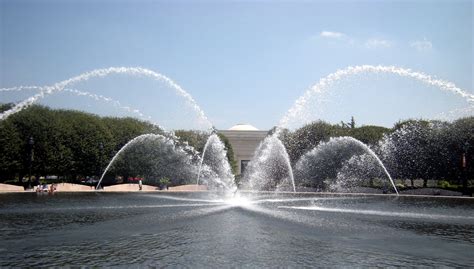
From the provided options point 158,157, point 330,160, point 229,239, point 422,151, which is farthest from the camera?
point 158,157

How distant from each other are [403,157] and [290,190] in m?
16.3

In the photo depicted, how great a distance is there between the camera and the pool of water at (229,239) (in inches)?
527

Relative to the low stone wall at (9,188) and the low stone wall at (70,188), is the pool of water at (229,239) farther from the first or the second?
the low stone wall at (70,188)

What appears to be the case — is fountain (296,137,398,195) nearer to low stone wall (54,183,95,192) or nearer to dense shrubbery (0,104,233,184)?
dense shrubbery (0,104,233,184)

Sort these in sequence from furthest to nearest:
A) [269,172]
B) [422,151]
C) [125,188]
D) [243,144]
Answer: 1. [243,144]
2. [422,151]
3. [269,172]
4. [125,188]

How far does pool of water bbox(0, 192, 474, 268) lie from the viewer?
1338 centimetres

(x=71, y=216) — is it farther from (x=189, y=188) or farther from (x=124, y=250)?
(x=189, y=188)

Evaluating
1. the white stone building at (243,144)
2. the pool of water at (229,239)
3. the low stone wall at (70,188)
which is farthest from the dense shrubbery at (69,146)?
the white stone building at (243,144)

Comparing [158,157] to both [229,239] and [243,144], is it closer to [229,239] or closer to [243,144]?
[243,144]

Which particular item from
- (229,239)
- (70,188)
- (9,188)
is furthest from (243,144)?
(229,239)

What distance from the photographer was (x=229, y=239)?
16.7 meters

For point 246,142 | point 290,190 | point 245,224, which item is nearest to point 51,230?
point 245,224

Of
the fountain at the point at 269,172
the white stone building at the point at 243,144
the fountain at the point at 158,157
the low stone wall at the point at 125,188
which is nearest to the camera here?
the fountain at the point at 269,172

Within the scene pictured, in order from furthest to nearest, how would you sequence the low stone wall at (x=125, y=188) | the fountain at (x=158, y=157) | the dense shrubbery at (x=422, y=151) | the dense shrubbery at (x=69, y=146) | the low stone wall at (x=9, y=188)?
the fountain at (x=158, y=157) → the dense shrubbery at (x=422, y=151) → the low stone wall at (x=125, y=188) → the dense shrubbery at (x=69, y=146) → the low stone wall at (x=9, y=188)
